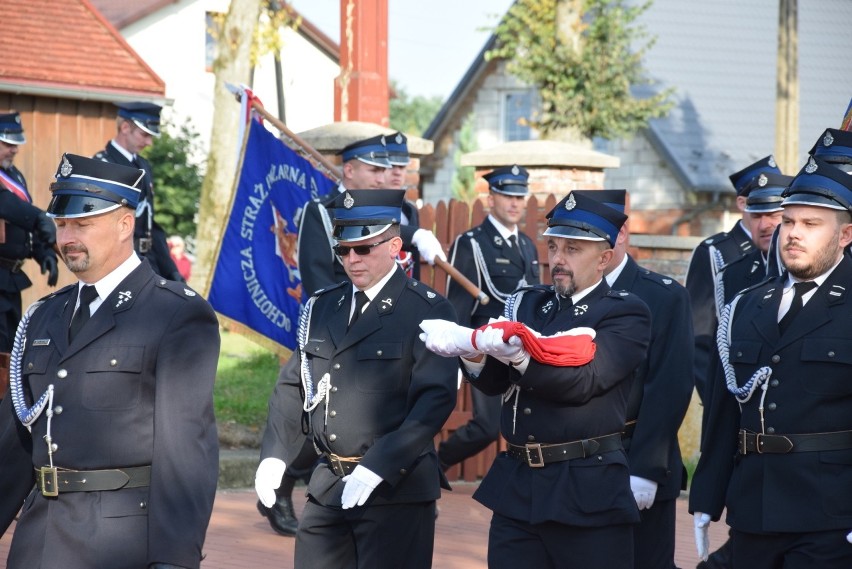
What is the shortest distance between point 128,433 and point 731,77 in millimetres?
30411

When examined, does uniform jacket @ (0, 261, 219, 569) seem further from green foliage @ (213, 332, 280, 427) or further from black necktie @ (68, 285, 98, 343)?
green foliage @ (213, 332, 280, 427)

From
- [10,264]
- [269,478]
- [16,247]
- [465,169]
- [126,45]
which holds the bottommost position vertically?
[269,478]

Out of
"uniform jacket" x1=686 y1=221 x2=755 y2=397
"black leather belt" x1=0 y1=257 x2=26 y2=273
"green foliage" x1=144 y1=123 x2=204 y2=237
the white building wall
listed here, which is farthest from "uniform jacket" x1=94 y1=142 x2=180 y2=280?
the white building wall

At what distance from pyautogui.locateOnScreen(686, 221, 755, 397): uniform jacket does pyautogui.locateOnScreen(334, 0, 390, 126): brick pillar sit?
3606 millimetres

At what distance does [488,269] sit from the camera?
31.4ft

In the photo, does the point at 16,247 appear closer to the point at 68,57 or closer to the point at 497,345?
the point at 497,345

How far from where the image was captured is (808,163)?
5.17 metres

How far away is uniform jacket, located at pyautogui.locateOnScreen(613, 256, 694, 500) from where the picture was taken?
230 inches

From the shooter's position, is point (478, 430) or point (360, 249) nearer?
point (360, 249)

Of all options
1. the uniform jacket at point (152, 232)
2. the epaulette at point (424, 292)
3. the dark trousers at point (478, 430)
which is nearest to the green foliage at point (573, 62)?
the uniform jacket at point (152, 232)

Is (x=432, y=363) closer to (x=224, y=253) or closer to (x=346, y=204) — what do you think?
(x=346, y=204)

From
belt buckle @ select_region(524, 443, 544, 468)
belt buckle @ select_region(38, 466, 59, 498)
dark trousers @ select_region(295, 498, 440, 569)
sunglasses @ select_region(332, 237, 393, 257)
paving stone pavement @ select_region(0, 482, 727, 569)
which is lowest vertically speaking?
paving stone pavement @ select_region(0, 482, 727, 569)

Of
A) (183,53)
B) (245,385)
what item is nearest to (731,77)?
(183,53)

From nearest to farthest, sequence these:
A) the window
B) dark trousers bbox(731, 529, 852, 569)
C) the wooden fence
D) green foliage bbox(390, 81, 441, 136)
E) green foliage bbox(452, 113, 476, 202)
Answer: dark trousers bbox(731, 529, 852, 569) < the wooden fence < green foliage bbox(452, 113, 476, 202) < the window < green foliage bbox(390, 81, 441, 136)
